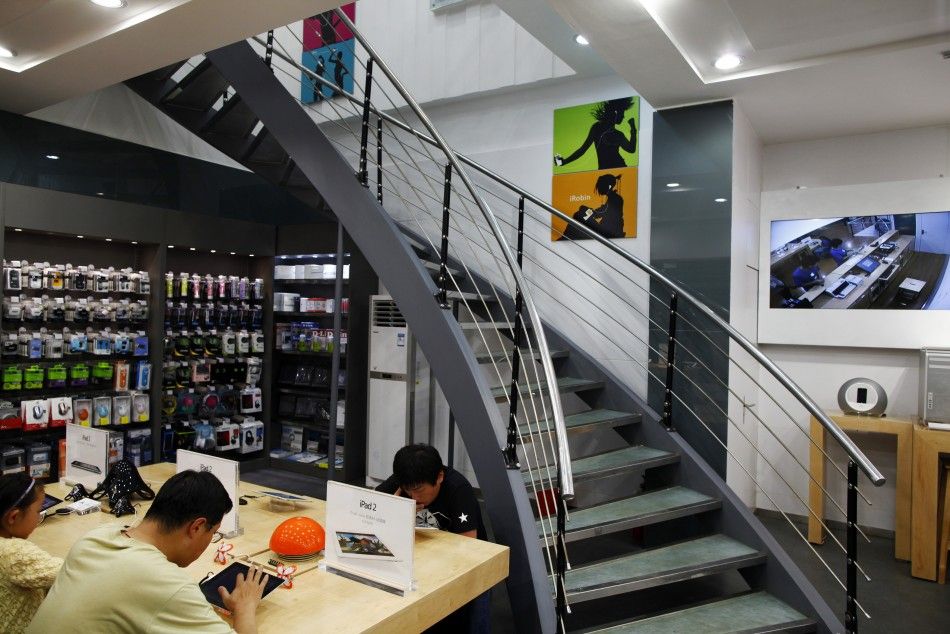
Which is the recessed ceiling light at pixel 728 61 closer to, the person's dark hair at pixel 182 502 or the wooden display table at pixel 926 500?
the wooden display table at pixel 926 500

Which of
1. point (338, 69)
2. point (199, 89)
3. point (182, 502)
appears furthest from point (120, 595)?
point (338, 69)

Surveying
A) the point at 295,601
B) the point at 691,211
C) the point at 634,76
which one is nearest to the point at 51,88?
the point at 634,76

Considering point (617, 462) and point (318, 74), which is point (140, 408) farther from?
point (617, 462)

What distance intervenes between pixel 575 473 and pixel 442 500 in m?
0.89

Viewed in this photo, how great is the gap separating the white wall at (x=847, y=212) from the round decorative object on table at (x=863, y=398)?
313 mm

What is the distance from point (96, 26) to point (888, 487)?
6.15 metres

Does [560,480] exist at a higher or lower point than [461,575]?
higher

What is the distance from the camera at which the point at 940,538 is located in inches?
152

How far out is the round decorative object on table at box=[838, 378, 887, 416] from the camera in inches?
174

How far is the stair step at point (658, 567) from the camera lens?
2891 millimetres

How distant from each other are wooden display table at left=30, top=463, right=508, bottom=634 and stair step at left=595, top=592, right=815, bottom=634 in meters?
0.89

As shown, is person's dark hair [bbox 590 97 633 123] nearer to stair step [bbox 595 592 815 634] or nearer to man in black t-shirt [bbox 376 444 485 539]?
man in black t-shirt [bbox 376 444 485 539]

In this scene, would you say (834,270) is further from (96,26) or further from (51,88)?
(51,88)

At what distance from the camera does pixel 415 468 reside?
2.69 metres
